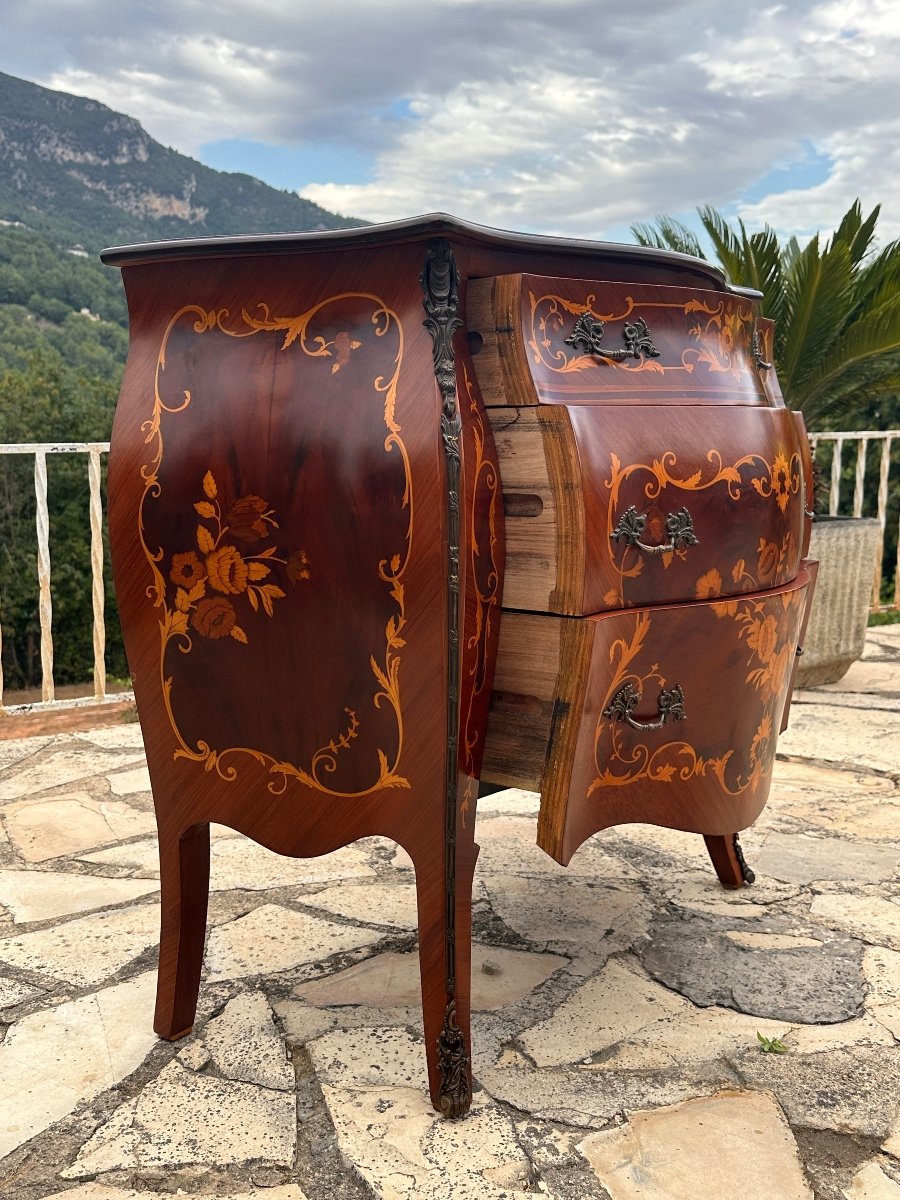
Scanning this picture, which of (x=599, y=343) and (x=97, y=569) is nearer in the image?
(x=599, y=343)

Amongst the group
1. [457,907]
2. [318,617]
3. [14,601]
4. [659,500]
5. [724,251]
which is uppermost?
[724,251]

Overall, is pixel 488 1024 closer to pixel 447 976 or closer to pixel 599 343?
pixel 447 976

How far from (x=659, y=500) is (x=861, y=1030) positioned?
1073mm

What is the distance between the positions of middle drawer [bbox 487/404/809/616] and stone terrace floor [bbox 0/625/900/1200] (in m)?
0.82

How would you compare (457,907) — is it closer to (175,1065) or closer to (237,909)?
(175,1065)

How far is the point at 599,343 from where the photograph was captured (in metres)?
1.63

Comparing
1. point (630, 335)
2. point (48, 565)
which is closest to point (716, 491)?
point (630, 335)

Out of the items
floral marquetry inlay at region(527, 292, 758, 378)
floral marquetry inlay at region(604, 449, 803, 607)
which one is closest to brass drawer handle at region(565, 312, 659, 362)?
floral marquetry inlay at region(527, 292, 758, 378)

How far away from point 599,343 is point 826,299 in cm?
406

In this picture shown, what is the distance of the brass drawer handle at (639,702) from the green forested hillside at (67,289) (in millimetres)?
7788

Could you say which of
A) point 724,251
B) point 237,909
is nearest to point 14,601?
point 724,251

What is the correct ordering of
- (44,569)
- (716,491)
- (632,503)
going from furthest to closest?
1. (44,569)
2. (716,491)
3. (632,503)

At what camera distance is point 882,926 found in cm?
234

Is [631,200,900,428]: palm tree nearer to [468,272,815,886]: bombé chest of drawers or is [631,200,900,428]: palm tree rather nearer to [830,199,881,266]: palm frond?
[830,199,881,266]: palm frond
